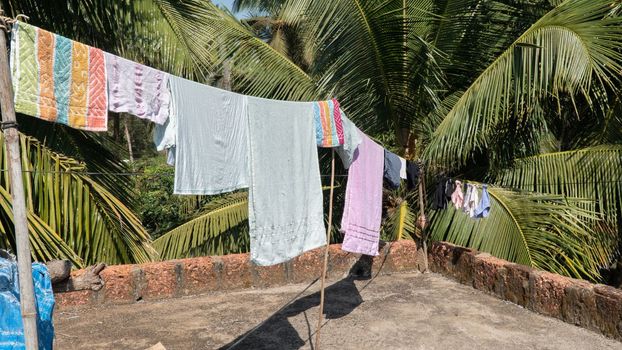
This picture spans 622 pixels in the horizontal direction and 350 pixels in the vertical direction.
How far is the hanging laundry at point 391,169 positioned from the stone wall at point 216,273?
1.33m

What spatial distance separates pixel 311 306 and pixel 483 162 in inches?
167

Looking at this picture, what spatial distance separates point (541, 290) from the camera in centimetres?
525

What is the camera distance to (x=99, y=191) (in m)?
4.94

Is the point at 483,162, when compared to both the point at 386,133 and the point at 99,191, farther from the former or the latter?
the point at 99,191

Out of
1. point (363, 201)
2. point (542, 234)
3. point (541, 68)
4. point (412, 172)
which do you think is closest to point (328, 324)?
point (363, 201)

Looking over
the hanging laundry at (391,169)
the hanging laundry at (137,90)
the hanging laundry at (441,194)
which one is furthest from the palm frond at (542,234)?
the hanging laundry at (137,90)

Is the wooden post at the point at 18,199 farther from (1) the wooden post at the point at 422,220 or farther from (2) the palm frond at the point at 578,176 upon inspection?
(2) the palm frond at the point at 578,176

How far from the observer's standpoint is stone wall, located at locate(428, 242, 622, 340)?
4.59m

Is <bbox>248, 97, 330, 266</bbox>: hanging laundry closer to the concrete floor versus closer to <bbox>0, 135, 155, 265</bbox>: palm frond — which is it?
the concrete floor

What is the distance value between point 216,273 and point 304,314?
1283mm

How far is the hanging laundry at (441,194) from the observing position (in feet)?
23.2

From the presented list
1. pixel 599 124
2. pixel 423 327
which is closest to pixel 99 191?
pixel 423 327

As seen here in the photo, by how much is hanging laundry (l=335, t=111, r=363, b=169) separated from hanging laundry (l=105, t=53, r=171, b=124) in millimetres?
1950

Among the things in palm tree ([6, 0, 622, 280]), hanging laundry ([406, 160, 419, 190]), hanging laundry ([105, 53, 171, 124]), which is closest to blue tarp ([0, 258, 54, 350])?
hanging laundry ([105, 53, 171, 124])
